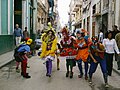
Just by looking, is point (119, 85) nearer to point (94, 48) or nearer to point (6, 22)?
point (94, 48)

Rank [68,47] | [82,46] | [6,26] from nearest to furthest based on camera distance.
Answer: [82,46] < [68,47] < [6,26]

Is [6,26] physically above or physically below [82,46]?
above

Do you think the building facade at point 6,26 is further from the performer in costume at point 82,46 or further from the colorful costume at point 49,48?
the performer in costume at point 82,46

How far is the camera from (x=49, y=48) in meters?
9.51

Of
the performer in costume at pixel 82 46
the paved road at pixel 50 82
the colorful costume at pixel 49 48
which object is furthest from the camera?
the colorful costume at pixel 49 48

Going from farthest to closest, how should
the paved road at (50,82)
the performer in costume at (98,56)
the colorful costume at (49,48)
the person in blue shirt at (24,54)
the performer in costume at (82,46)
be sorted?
the person in blue shirt at (24,54) < the colorful costume at (49,48) < the performer in costume at (82,46) < the performer in costume at (98,56) < the paved road at (50,82)

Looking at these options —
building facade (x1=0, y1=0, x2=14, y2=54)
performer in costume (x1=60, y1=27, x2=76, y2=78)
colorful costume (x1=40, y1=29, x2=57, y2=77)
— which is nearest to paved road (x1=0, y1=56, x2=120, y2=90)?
colorful costume (x1=40, y1=29, x2=57, y2=77)

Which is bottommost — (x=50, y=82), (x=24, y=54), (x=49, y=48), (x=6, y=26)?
(x=50, y=82)

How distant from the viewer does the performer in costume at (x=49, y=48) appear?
941cm

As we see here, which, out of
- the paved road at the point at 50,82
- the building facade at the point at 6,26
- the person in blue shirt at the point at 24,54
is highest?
the building facade at the point at 6,26

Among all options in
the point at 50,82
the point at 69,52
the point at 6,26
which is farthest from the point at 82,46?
the point at 6,26

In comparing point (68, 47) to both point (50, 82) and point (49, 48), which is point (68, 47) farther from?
point (50, 82)

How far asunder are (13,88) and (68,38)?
278 cm

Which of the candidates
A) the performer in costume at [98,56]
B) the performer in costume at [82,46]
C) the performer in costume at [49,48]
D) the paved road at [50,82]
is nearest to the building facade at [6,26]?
the paved road at [50,82]
